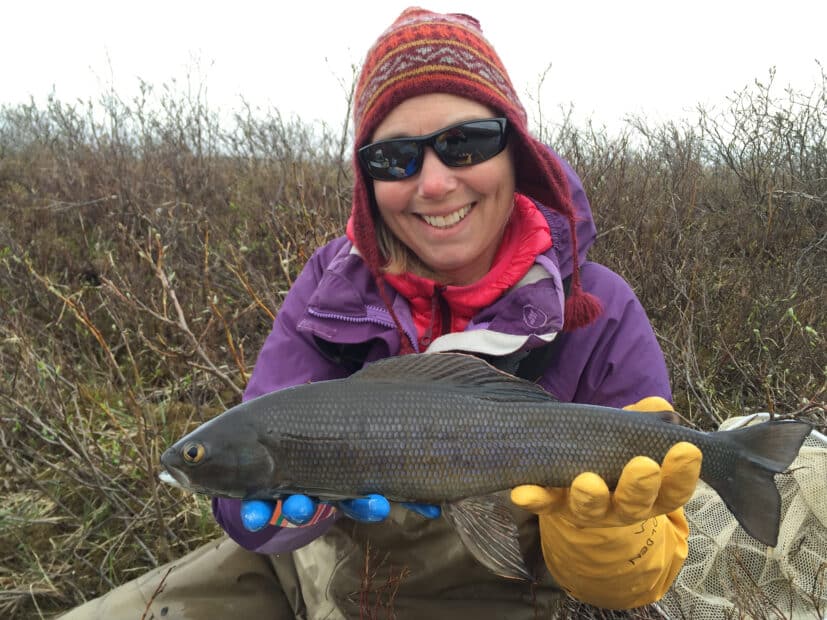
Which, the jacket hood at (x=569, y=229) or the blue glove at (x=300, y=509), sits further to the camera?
the jacket hood at (x=569, y=229)

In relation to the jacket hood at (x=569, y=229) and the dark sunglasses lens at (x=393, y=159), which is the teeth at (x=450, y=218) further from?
the jacket hood at (x=569, y=229)

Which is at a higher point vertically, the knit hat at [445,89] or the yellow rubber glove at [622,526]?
the knit hat at [445,89]

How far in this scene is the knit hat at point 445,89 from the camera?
210cm

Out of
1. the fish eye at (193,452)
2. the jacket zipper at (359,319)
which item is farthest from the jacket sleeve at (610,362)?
the fish eye at (193,452)

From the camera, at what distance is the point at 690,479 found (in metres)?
1.71

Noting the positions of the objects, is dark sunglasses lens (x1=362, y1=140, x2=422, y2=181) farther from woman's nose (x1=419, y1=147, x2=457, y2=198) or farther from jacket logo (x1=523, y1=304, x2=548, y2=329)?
jacket logo (x1=523, y1=304, x2=548, y2=329)

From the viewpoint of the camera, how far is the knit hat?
210cm

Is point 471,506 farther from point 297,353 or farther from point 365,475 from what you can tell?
point 297,353

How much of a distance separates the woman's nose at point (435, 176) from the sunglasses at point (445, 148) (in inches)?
0.7

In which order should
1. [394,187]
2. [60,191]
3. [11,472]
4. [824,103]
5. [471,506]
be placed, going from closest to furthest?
[471,506] < [394,187] < [11,472] < [824,103] < [60,191]

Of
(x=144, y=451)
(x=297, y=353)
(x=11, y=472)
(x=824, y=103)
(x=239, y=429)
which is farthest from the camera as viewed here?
(x=824, y=103)

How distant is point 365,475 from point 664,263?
3.86 metres

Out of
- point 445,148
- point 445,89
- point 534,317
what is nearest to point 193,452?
point 534,317

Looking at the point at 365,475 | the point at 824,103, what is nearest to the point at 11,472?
the point at 365,475
